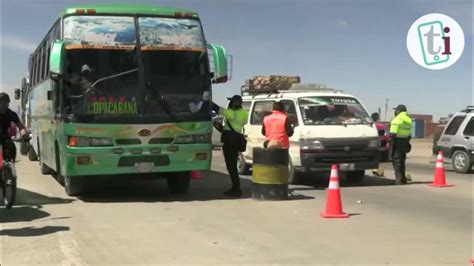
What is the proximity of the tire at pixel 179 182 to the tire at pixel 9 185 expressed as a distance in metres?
3.14

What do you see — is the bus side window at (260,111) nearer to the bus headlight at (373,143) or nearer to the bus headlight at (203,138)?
the bus headlight at (373,143)

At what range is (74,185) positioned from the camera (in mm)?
11359

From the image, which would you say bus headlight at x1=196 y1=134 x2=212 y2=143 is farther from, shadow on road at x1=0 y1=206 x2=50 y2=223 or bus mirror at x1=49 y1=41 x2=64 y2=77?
shadow on road at x1=0 y1=206 x2=50 y2=223

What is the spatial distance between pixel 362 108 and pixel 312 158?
199cm

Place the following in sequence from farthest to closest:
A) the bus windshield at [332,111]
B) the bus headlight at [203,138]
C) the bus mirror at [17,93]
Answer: the bus mirror at [17,93] < the bus windshield at [332,111] < the bus headlight at [203,138]

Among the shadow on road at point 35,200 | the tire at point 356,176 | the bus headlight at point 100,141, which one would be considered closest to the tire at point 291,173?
the tire at point 356,176

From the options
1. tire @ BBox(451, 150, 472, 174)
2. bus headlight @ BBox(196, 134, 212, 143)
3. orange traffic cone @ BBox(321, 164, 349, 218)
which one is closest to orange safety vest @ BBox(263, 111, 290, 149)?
bus headlight @ BBox(196, 134, 212, 143)

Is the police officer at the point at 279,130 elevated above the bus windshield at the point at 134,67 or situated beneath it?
situated beneath

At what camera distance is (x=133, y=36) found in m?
10.9

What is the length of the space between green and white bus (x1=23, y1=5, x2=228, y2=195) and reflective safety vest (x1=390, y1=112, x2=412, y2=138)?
178 inches

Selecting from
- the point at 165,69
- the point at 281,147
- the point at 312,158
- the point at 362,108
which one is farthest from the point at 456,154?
the point at 165,69

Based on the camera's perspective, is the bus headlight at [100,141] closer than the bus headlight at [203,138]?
Yes

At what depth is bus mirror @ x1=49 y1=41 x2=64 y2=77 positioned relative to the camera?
10266 mm

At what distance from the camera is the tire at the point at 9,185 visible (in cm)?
980
